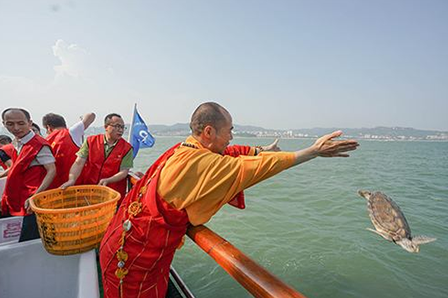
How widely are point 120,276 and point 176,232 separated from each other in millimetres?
436

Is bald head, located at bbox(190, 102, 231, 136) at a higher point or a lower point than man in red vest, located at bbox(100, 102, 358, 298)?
higher

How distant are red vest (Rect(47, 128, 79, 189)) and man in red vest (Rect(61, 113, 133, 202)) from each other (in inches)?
7.7

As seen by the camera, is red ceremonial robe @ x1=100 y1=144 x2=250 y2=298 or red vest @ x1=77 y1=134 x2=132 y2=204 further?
red vest @ x1=77 y1=134 x2=132 y2=204

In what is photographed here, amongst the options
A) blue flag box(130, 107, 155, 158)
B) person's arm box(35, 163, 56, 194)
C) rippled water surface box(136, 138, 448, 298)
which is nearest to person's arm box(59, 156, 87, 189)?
person's arm box(35, 163, 56, 194)

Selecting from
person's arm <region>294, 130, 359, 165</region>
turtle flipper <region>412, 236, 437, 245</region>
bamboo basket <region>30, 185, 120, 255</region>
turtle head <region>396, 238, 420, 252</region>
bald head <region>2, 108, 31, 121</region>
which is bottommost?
turtle head <region>396, 238, 420, 252</region>

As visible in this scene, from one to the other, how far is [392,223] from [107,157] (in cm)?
538

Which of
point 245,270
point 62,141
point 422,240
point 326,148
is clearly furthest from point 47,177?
point 422,240

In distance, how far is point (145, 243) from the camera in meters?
1.44

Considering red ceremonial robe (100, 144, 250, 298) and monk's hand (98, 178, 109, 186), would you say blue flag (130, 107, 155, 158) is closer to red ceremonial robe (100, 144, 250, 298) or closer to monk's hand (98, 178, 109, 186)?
monk's hand (98, 178, 109, 186)

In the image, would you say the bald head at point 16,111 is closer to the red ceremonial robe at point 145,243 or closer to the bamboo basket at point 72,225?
the bamboo basket at point 72,225

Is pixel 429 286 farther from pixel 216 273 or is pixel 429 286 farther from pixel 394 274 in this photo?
pixel 216 273

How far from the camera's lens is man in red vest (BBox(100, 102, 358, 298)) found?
1.27 metres

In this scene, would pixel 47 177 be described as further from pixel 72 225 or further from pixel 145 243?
pixel 145 243

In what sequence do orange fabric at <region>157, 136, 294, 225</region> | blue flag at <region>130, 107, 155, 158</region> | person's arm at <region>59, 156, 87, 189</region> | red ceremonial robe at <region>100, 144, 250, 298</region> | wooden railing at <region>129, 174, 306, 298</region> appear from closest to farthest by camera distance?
wooden railing at <region>129, 174, 306, 298</region>, orange fabric at <region>157, 136, 294, 225</region>, red ceremonial robe at <region>100, 144, 250, 298</region>, person's arm at <region>59, 156, 87, 189</region>, blue flag at <region>130, 107, 155, 158</region>
